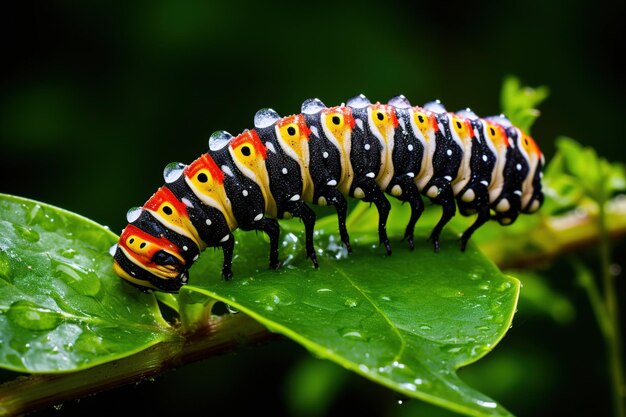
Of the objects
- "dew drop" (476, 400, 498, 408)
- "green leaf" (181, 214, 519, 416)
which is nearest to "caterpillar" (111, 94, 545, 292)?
"green leaf" (181, 214, 519, 416)

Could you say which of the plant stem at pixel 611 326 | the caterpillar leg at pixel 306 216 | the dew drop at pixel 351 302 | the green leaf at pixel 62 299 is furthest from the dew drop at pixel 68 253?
the plant stem at pixel 611 326

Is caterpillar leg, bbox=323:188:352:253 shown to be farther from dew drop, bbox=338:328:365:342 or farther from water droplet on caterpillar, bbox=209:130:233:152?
dew drop, bbox=338:328:365:342

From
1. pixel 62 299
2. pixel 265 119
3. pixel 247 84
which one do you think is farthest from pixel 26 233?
pixel 247 84

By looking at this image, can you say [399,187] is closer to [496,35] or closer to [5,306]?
[5,306]

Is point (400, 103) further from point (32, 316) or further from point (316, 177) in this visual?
point (32, 316)

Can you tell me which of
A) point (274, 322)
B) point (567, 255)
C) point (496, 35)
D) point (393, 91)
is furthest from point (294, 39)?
point (274, 322)

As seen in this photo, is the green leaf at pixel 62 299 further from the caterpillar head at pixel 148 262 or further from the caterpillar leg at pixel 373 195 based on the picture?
the caterpillar leg at pixel 373 195
